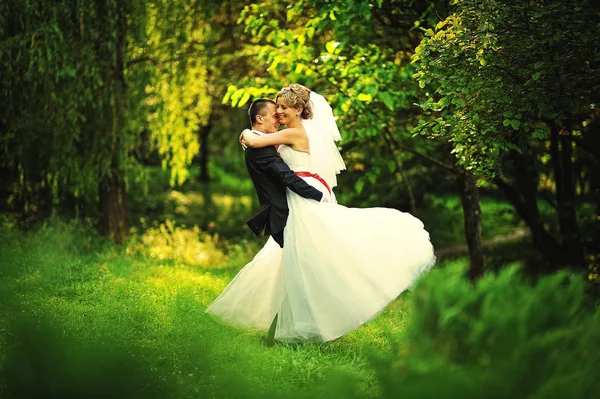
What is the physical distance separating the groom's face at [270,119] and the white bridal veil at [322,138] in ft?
0.78

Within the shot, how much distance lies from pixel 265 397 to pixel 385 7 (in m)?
6.89

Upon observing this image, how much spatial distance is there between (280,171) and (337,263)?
2.74 ft

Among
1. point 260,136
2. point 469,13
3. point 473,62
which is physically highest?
point 469,13

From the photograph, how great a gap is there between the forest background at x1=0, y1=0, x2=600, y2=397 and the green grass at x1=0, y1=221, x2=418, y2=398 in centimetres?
3

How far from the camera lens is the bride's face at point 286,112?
5578 mm

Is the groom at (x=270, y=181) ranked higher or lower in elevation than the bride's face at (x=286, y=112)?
lower

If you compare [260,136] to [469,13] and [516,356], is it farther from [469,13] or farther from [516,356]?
[516,356]

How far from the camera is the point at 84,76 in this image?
9.85 metres

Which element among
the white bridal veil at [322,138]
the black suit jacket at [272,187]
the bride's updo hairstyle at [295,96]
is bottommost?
the black suit jacket at [272,187]

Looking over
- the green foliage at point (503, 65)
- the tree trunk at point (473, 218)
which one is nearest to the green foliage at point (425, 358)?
the green foliage at point (503, 65)

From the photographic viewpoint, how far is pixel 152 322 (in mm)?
5828

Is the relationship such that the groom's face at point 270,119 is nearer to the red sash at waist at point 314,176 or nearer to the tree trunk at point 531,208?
the red sash at waist at point 314,176

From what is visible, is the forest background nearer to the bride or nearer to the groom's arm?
the bride

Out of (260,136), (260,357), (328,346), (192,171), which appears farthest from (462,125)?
(192,171)
